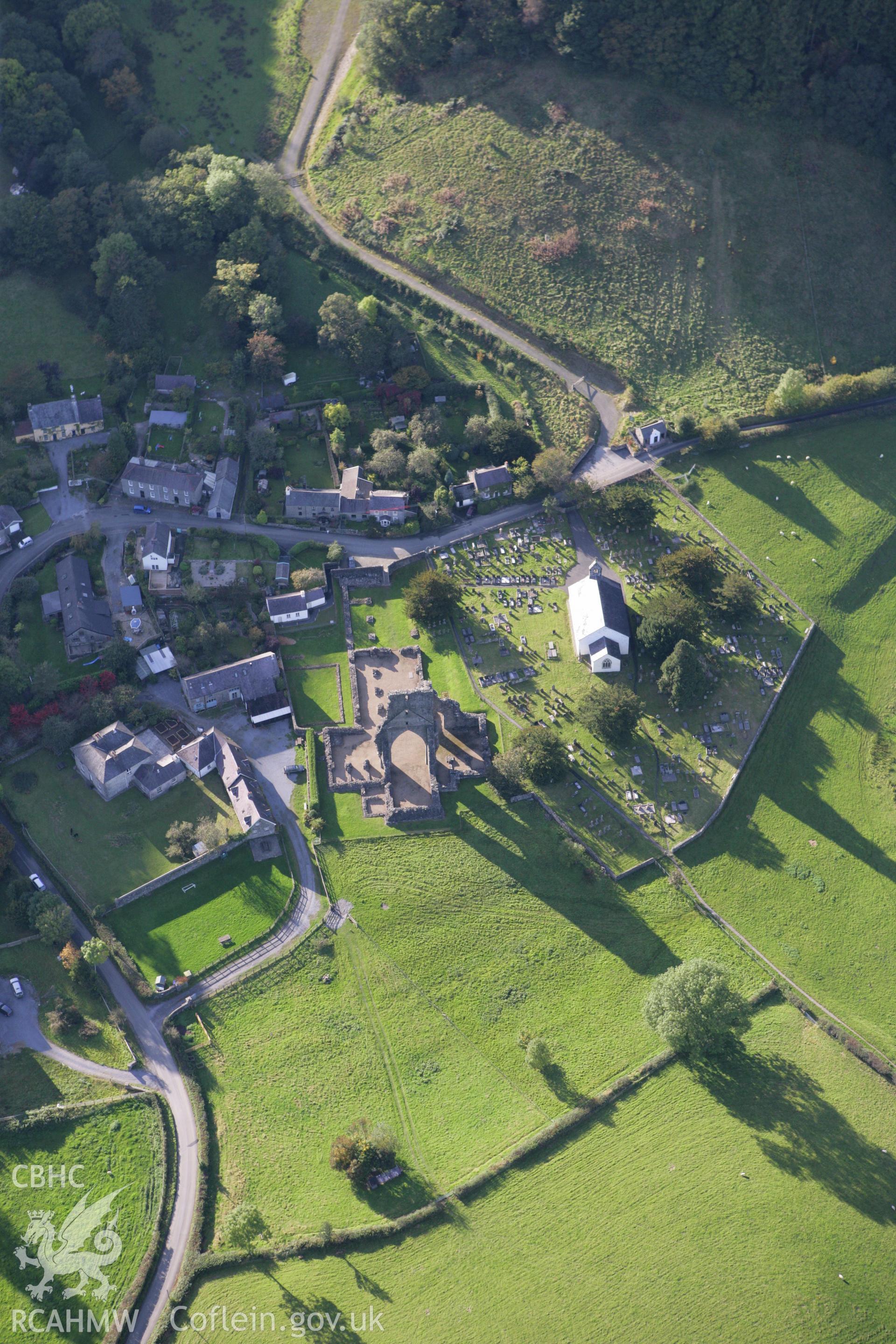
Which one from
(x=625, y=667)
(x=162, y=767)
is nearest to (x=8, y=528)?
(x=162, y=767)

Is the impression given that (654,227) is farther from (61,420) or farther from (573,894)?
(573,894)

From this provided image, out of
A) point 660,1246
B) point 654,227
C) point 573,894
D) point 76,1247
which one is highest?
point 654,227

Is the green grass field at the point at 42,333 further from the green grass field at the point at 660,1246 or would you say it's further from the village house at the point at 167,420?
the green grass field at the point at 660,1246

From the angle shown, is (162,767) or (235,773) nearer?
(235,773)

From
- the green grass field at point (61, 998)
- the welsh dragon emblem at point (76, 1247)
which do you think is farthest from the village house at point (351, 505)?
the welsh dragon emblem at point (76, 1247)

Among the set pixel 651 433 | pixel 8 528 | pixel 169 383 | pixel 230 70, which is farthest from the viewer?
pixel 230 70

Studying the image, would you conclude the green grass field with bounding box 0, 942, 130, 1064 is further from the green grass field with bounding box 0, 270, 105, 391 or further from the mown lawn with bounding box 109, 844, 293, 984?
the green grass field with bounding box 0, 270, 105, 391
